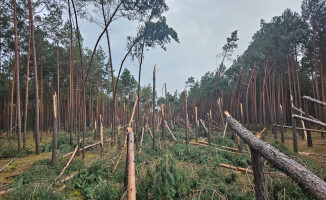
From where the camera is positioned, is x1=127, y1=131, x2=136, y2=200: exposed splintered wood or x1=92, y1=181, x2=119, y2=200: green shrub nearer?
x1=127, y1=131, x2=136, y2=200: exposed splintered wood

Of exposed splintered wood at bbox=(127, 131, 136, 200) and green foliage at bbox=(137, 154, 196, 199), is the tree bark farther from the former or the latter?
exposed splintered wood at bbox=(127, 131, 136, 200)

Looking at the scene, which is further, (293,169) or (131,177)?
(131,177)

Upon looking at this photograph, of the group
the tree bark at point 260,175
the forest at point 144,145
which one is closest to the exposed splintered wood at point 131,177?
the forest at point 144,145

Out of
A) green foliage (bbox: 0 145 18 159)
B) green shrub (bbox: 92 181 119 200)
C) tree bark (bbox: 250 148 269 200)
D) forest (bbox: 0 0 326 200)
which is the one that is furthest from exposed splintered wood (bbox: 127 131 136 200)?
green foliage (bbox: 0 145 18 159)

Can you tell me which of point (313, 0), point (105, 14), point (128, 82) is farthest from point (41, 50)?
point (313, 0)

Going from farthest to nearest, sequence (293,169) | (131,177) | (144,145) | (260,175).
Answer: (144,145), (260,175), (131,177), (293,169)

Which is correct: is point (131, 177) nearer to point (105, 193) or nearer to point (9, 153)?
point (105, 193)

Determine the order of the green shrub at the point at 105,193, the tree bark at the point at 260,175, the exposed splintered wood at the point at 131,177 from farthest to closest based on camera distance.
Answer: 1. the green shrub at the point at 105,193
2. the tree bark at the point at 260,175
3. the exposed splintered wood at the point at 131,177

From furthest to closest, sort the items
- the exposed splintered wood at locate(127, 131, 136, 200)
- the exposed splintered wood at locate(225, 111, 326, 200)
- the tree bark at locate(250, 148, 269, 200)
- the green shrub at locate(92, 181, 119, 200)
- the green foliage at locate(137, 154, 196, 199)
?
the green shrub at locate(92, 181, 119, 200) → the green foliage at locate(137, 154, 196, 199) → the tree bark at locate(250, 148, 269, 200) → the exposed splintered wood at locate(127, 131, 136, 200) → the exposed splintered wood at locate(225, 111, 326, 200)

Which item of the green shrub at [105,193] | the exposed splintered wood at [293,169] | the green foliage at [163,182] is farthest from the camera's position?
the green shrub at [105,193]

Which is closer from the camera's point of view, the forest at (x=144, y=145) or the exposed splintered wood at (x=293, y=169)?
the exposed splintered wood at (x=293, y=169)

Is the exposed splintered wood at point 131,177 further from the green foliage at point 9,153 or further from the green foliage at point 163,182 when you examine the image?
the green foliage at point 9,153

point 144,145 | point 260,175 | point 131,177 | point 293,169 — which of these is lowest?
point 144,145

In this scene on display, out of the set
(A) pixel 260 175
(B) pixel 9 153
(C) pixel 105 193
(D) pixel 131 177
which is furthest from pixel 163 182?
(B) pixel 9 153
